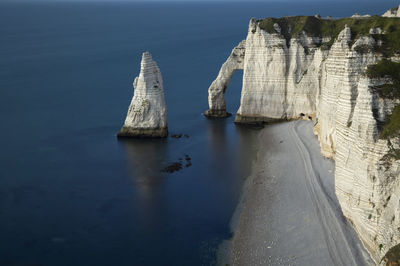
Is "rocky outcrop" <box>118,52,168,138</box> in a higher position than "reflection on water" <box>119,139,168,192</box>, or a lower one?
higher

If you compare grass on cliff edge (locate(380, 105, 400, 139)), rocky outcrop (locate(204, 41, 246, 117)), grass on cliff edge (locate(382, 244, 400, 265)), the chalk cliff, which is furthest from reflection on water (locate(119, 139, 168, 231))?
grass on cliff edge (locate(380, 105, 400, 139))

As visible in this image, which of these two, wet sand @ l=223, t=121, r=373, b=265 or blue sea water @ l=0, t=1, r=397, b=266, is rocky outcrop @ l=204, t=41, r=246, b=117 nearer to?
blue sea water @ l=0, t=1, r=397, b=266

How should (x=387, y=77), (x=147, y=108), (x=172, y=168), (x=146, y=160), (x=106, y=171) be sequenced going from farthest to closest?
(x=147, y=108) → (x=146, y=160) → (x=172, y=168) → (x=106, y=171) → (x=387, y=77)

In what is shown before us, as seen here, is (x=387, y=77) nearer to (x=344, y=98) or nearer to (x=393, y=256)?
(x=344, y=98)

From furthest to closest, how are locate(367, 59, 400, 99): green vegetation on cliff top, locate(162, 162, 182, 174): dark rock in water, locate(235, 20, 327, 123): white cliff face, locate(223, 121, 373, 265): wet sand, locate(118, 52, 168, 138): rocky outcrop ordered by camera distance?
locate(235, 20, 327, 123): white cliff face < locate(118, 52, 168, 138): rocky outcrop < locate(162, 162, 182, 174): dark rock in water < locate(223, 121, 373, 265): wet sand < locate(367, 59, 400, 99): green vegetation on cliff top

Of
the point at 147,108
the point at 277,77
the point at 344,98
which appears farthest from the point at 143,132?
the point at 344,98
